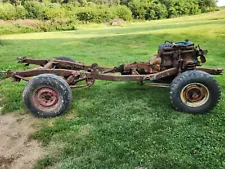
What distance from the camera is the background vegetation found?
33906 millimetres

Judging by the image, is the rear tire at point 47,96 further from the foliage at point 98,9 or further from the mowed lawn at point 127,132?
the foliage at point 98,9

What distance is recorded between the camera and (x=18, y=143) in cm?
446

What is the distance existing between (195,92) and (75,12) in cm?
4509

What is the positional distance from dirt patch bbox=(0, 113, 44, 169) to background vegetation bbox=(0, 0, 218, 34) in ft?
82.5

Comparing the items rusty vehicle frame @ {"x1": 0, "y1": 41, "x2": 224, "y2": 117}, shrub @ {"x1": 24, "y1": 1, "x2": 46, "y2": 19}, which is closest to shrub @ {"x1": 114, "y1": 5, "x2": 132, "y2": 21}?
shrub @ {"x1": 24, "y1": 1, "x2": 46, "y2": 19}

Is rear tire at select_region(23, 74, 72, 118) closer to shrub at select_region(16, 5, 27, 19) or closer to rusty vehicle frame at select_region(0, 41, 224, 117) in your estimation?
rusty vehicle frame at select_region(0, 41, 224, 117)

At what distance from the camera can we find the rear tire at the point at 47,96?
5070 millimetres

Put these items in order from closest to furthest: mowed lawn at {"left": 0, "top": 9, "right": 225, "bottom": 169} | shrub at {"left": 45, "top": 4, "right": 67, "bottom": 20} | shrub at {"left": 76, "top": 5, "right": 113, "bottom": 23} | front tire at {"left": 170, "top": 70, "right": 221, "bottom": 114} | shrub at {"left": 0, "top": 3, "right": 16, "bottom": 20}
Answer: mowed lawn at {"left": 0, "top": 9, "right": 225, "bottom": 169}
front tire at {"left": 170, "top": 70, "right": 221, "bottom": 114}
shrub at {"left": 0, "top": 3, "right": 16, "bottom": 20}
shrub at {"left": 45, "top": 4, "right": 67, "bottom": 20}
shrub at {"left": 76, "top": 5, "right": 113, "bottom": 23}

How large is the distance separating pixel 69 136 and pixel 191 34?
572 inches

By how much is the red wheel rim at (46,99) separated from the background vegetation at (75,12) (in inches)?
995

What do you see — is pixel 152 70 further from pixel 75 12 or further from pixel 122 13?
pixel 122 13

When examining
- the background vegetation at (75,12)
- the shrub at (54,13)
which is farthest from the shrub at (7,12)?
the shrub at (54,13)

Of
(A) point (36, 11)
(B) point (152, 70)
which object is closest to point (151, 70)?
(B) point (152, 70)

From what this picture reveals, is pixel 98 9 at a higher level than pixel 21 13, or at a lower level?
higher
